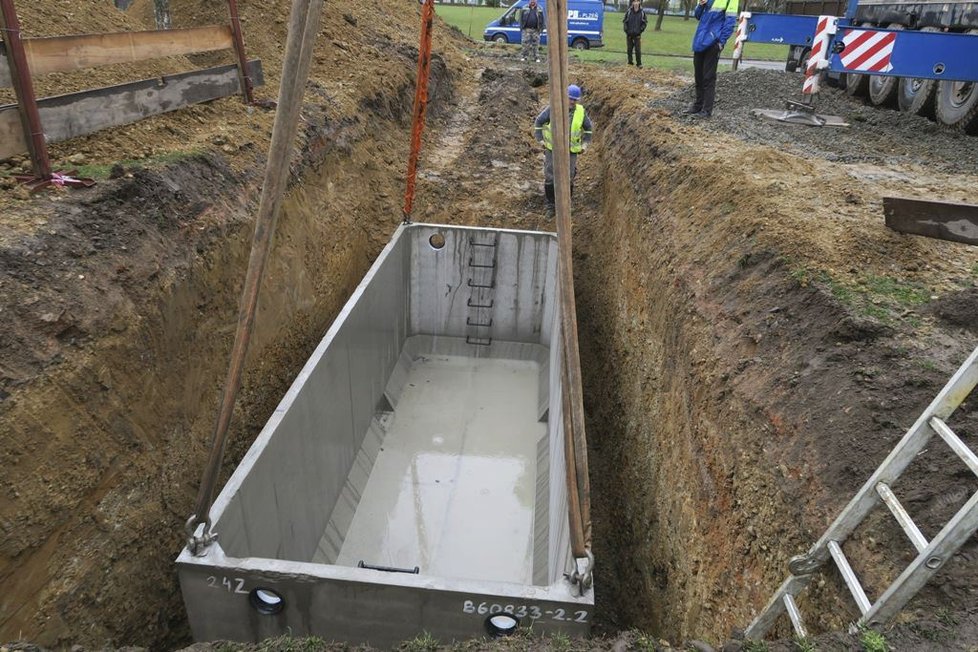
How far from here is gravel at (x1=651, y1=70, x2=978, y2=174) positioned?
7000mm

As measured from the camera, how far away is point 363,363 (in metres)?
6.64

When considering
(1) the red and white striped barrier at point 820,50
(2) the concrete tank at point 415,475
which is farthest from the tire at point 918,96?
(2) the concrete tank at point 415,475

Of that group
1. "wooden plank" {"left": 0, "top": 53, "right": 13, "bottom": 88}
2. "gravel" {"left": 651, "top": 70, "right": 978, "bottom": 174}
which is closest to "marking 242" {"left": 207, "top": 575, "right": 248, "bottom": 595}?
"wooden plank" {"left": 0, "top": 53, "right": 13, "bottom": 88}

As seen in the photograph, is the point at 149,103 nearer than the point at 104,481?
No

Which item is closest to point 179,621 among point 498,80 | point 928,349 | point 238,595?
point 238,595

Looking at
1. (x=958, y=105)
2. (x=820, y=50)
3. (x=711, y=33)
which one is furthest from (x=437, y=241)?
(x=958, y=105)

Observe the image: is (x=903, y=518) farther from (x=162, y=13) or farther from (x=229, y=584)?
(x=162, y=13)

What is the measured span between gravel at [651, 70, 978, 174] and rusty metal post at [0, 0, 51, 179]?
287 inches

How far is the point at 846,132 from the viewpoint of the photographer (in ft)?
27.6

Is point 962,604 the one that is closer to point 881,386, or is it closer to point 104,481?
point 881,386

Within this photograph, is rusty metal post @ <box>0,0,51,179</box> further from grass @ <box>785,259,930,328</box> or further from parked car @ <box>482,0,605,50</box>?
parked car @ <box>482,0,605,50</box>

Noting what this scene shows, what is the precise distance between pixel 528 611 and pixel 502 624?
19 centimetres

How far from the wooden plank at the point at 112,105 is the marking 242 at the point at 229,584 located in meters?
3.48

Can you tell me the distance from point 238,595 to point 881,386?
3710 mm
